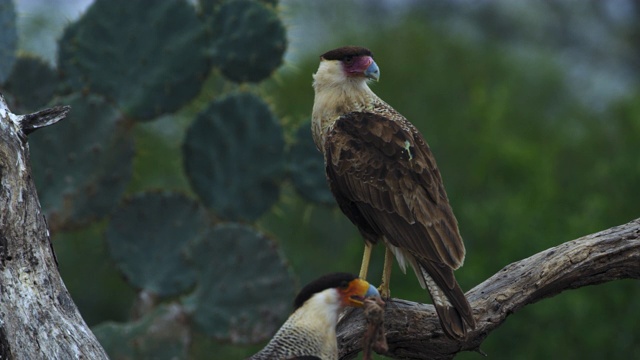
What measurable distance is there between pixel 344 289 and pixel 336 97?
111cm

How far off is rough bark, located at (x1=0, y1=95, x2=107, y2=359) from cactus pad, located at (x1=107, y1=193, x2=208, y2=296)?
9.74 ft

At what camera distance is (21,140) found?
4.24m

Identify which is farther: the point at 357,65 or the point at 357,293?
the point at 357,65

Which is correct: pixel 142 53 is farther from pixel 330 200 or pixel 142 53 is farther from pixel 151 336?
pixel 151 336

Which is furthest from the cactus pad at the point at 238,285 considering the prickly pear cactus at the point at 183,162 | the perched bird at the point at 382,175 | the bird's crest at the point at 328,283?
the bird's crest at the point at 328,283

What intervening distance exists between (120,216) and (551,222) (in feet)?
19.6

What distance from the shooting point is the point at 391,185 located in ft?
16.2

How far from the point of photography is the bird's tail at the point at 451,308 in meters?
4.46

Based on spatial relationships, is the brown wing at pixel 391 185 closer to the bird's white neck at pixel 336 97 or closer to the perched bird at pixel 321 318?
the bird's white neck at pixel 336 97

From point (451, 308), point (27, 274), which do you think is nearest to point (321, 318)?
point (451, 308)

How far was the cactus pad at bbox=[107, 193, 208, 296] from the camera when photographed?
725cm

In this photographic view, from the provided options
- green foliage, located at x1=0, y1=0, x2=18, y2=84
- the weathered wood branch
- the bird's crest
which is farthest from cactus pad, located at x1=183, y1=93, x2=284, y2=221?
the bird's crest

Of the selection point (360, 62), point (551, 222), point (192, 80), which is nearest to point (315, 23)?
point (551, 222)

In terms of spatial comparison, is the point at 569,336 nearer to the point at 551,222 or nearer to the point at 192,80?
the point at 551,222
